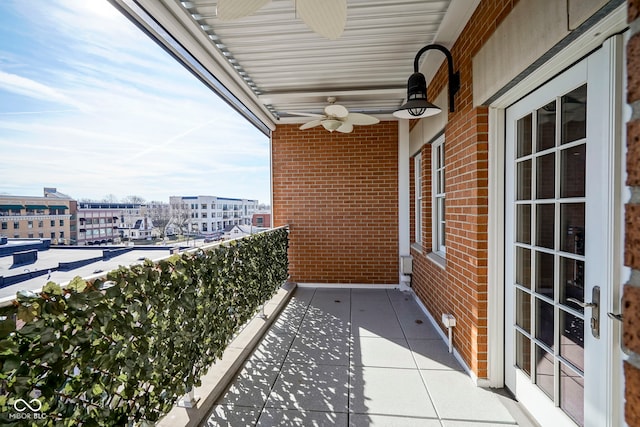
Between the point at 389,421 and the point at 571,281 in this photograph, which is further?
the point at 389,421

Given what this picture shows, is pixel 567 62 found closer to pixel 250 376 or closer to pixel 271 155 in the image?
pixel 250 376

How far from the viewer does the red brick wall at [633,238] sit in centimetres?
48

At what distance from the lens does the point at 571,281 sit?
156 cm

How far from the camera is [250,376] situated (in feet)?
8.19

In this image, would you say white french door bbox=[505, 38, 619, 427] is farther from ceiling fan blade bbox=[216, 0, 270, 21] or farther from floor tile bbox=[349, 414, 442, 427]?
ceiling fan blade bbox=[216, 0, 270, 21]

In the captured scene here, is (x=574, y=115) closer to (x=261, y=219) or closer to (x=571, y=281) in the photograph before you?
(x=571, y=281)

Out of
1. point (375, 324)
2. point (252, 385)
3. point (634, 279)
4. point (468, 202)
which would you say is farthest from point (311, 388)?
point (634, 279)

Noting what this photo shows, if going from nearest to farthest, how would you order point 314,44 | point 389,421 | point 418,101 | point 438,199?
point 389,421 → point 418,101 → point 314,44 → point 438,199

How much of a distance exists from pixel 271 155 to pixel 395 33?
314 centimetres

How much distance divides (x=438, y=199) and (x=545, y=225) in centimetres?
195

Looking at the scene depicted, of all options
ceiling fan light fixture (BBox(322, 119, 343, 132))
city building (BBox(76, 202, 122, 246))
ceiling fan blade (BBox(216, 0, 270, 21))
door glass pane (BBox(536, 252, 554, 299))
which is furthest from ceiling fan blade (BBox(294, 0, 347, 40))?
ceiling fan light fixture (BBox(322, 119, 343, 132))

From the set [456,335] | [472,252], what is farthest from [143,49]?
[456,335]

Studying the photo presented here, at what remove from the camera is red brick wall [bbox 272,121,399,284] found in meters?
Result: 5.11

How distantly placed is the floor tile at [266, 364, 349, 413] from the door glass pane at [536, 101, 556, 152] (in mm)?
2193
